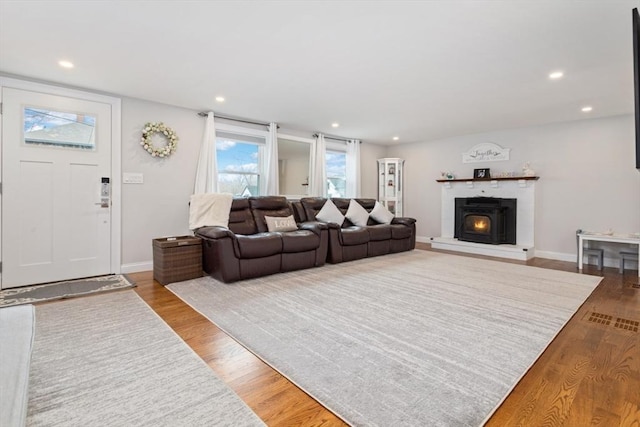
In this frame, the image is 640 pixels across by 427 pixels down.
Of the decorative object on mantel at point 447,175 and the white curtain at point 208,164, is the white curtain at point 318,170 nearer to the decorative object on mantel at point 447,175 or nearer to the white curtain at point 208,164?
the white curtain at point 208,164

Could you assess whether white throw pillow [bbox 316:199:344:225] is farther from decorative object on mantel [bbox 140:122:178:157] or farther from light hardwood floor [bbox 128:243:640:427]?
light hardwood floor [bbox 128:243:640:427]

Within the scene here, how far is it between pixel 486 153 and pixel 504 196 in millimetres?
932

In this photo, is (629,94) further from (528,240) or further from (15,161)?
(15,161)

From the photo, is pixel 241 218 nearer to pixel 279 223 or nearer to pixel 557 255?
pixel 279 223

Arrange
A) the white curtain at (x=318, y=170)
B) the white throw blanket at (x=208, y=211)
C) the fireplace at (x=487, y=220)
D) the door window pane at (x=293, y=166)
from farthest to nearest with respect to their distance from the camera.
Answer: the white curtain at (x=318, y=170), the door window pane at (x=293, y=166), the fireplace at (x=487, y=220), the white throw blanket at (x=208, y=211)

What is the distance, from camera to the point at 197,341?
86.8 inches

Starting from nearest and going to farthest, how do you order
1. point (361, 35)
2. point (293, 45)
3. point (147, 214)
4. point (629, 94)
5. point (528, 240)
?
1. point (361, 35)
2. point (293, 45)
3. point (629, 94)
4. point (147, 214)
5. point (528, 240)

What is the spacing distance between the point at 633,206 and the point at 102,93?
7607mm


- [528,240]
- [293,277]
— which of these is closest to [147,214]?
[293,277]

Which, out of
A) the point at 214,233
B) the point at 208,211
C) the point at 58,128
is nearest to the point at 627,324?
the point at 214,233

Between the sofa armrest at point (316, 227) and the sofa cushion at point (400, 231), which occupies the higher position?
the sofa armrest at point (316, 227)

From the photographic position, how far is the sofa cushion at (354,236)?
4848 mm

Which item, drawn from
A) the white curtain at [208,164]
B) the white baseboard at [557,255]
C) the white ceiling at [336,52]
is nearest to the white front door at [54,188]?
the white ceiling at [336,52]

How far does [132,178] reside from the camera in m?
4.22
